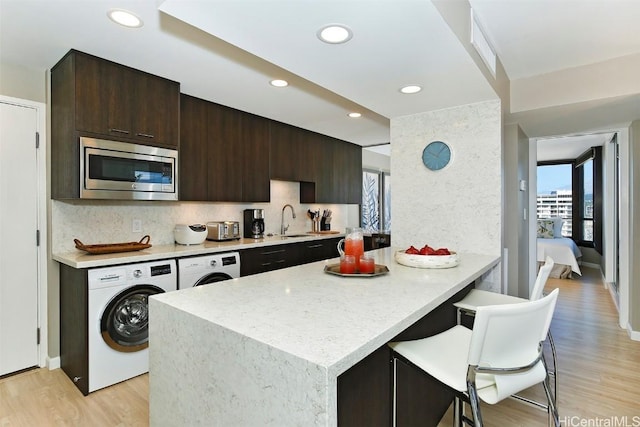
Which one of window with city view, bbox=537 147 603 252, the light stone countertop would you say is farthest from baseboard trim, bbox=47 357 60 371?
window with city view, bbox=537 147 603 252

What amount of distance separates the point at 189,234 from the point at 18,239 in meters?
1.19

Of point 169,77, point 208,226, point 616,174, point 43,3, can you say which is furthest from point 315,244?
point 616,174

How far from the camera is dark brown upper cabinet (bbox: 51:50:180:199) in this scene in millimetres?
2275

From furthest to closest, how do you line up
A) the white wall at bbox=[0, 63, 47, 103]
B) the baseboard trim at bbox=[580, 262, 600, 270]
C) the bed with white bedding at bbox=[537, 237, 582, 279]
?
the baseboard trim at bbox=[580, 262, 600, 270] < the bed with white bedding at bbox=[537, 237, 582, 279] < the white wall at bbox=[0, 63, 47, 103]

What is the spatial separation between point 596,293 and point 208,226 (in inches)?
209

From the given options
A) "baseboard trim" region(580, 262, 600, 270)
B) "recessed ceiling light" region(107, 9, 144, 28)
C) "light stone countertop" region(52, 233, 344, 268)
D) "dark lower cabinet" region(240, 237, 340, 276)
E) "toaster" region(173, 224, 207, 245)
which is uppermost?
"recessed ceiling light" region(107, 9, 144, 28)

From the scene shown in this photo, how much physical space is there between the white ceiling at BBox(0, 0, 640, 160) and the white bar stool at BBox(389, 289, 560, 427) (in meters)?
1.22

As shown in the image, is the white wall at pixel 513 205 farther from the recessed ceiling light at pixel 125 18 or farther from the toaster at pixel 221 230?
the recessed ceiling light at pixel 125 18

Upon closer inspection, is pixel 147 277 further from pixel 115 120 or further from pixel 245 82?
pixel 245 82

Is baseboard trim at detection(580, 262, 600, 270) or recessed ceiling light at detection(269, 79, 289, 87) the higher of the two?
recessed ceiling light at detection(269, 79, 289, 87)

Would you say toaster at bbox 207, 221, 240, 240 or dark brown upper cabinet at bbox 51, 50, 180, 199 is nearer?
dark brown upper cabinet at bbox 51, 50, 180, 199

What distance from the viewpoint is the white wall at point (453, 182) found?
261 cm

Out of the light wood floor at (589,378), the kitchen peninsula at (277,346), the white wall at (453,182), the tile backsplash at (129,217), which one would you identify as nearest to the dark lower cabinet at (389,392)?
the kitchen peninsula at (277,346)

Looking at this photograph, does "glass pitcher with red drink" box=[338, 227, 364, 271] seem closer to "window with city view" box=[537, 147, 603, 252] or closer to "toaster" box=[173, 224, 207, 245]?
"toaster" box=[173, 224, 207, 245]
